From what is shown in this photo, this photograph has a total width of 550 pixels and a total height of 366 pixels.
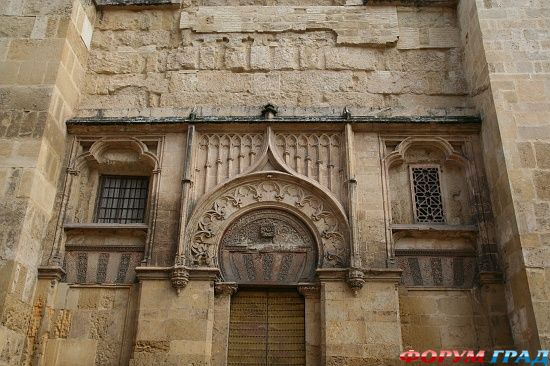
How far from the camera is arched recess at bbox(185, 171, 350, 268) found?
682 cm

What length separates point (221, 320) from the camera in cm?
659

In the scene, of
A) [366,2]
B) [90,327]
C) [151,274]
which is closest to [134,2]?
[366,2]

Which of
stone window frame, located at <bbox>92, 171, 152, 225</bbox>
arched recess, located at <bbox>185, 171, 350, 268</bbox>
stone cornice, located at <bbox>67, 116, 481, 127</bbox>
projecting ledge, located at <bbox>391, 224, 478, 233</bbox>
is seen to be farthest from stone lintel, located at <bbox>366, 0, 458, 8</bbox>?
stone window frame, located at <bbox>92, 171, 152, 225</bbox>

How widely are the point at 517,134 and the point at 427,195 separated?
4.62 ft

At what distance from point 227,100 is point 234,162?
119cm

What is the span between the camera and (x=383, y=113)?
7.90 metres

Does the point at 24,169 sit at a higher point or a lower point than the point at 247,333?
higher

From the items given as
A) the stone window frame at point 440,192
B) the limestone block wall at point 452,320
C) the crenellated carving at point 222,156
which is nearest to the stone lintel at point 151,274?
the crenellated carving at point 222,156

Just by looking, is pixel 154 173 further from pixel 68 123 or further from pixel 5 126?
→ pixel 5 126

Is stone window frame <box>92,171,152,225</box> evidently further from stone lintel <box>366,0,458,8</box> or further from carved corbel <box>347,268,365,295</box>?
stone lintel <box>366,0,458,8</box>

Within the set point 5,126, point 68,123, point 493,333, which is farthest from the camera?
point 68,123

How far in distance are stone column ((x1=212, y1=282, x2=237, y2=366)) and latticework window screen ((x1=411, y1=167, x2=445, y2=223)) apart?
2735mm

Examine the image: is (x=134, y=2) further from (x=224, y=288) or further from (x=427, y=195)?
(x=427, y=195)

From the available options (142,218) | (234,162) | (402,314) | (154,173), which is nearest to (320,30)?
(234,162)
